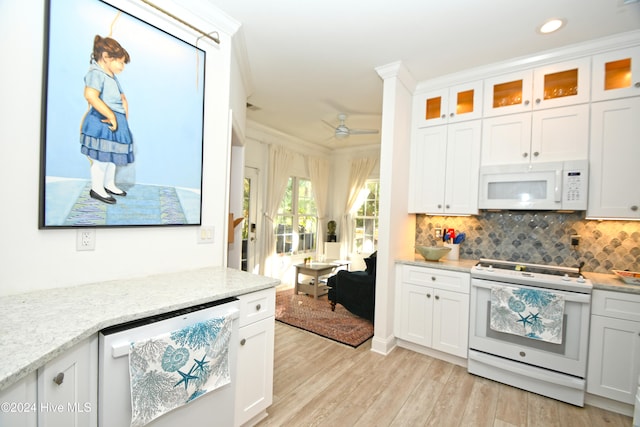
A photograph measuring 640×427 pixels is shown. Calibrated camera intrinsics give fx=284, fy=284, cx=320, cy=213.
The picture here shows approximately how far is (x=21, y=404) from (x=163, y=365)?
44cm

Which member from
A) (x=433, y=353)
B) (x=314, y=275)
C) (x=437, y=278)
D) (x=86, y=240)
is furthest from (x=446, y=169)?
(x=86, y=240)

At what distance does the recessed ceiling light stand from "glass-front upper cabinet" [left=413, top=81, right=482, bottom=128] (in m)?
0.63

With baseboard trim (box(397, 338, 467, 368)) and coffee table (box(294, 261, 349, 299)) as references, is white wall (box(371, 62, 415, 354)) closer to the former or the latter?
baseboard trim (box(397, 338, 467, 368))

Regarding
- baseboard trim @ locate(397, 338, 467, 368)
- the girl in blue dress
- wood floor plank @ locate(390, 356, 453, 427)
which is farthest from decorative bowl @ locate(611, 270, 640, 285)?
the girl in blue dress

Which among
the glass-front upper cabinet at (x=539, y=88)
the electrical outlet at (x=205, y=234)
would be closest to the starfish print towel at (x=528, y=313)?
the glass-front upper cabinet at (x=539, y=88)

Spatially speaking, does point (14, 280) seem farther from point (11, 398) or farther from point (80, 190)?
point (11, 398)

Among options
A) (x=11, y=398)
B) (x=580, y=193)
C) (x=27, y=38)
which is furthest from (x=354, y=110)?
(x=11, y=398)

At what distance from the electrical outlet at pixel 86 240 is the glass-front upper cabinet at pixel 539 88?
3.26 m

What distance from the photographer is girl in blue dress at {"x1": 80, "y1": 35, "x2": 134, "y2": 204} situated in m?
1.46

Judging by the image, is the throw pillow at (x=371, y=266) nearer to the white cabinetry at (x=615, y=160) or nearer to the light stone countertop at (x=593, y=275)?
the light stone countertop at (x=593, y=275)

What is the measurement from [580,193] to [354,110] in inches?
105

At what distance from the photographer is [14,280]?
129 centimetres

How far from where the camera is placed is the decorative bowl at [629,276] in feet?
6.80

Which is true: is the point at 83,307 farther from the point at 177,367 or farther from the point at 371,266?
the point at 371,266
